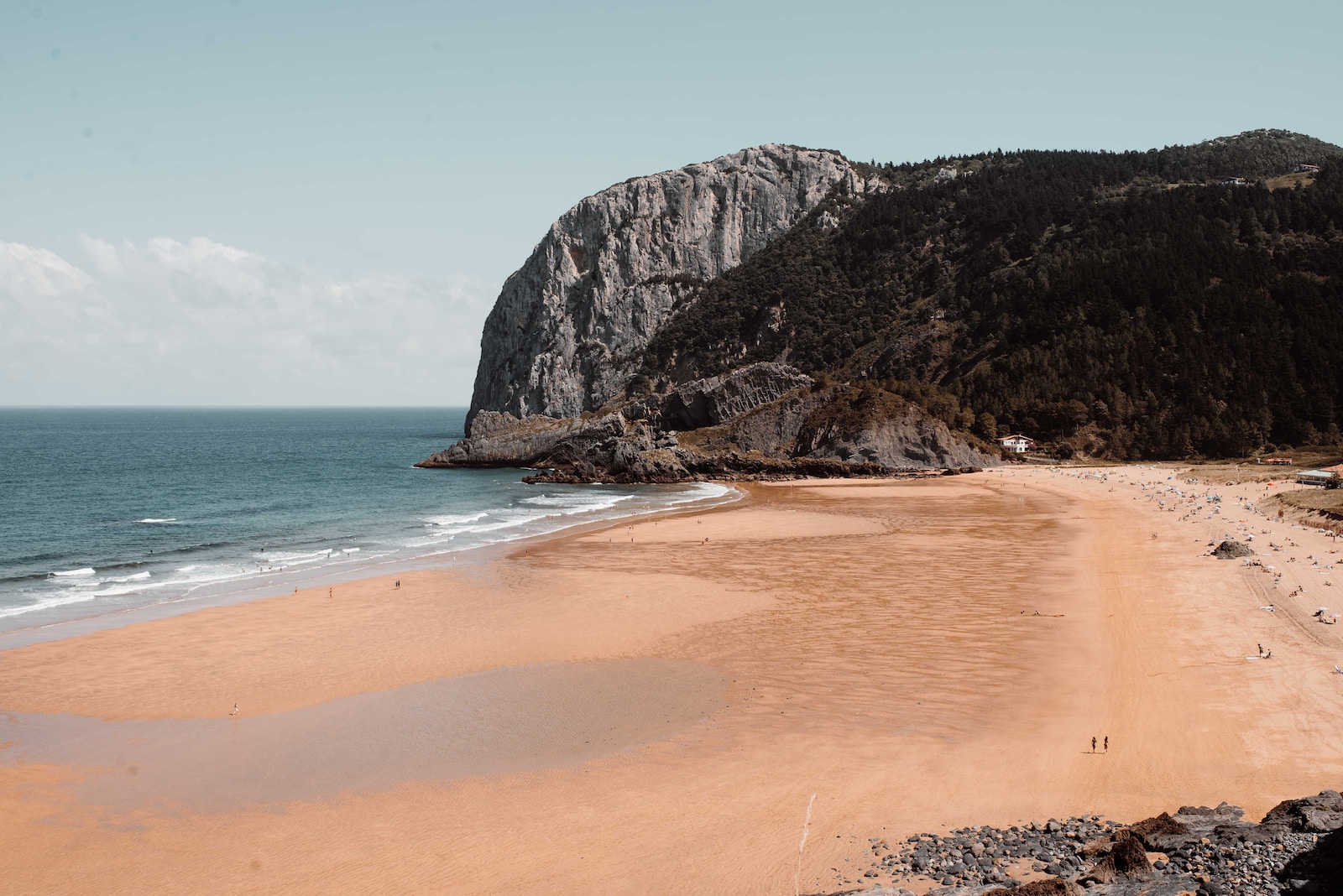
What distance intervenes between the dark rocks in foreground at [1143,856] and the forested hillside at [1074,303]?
7991 centimetres

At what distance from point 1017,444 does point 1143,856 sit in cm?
8285

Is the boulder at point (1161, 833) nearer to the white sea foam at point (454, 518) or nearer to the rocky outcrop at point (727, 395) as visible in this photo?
the white sea foam at point (454, 518)

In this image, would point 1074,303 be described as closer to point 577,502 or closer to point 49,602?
point 577,502

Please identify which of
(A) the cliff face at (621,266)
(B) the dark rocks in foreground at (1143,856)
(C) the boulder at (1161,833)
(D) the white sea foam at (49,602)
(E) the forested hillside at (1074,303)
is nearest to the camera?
(B) the dark rocks in foreground at (1143,856)

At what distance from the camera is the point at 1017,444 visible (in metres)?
86.9

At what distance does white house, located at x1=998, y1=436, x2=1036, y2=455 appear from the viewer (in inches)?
3413

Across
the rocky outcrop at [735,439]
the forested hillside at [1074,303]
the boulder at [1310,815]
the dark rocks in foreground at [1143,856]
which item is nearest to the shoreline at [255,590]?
the dark rocks in foreground at [1143,856]

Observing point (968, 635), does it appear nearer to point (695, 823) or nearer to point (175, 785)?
point (695, 823)

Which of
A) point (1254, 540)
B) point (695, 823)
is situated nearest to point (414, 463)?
point (1254, 540)

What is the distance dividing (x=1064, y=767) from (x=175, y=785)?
51.6ft

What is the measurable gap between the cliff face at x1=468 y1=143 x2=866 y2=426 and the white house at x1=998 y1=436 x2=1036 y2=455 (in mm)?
71493

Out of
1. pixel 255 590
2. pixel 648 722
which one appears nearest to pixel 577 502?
pixel 255 590

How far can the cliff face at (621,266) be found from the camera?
148750 millimetres

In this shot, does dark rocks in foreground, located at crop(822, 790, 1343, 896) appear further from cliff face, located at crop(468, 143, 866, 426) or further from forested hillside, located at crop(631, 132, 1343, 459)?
cliff face, located at crop(468, 143, 866, 426)
